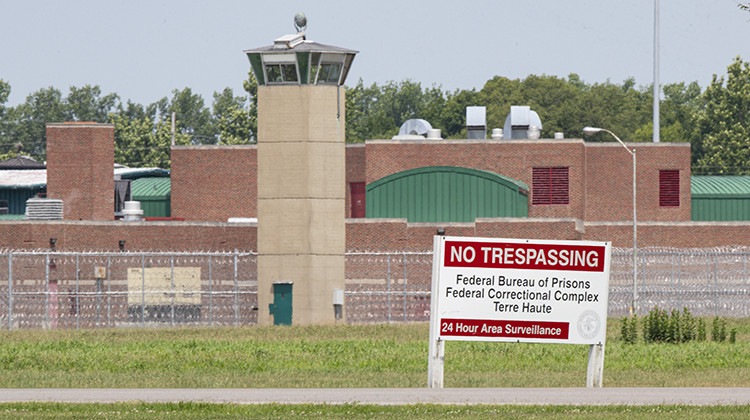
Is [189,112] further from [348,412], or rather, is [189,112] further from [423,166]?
[348,412]

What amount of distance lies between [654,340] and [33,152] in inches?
5180

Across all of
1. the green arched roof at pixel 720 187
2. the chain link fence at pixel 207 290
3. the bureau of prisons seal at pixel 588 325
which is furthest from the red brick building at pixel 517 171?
the bureau of prisons seal at pixel 588 325

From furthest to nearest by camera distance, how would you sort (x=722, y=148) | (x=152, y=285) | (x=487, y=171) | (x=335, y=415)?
(x=722, y=148) → (x=487, y=171) → (x=152, y=285) → (x=335, y=415)

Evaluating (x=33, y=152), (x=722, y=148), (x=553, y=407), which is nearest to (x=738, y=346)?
(x=553, y=407)

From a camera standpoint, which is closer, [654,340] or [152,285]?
[654,340]

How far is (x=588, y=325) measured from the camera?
2052 centimetres

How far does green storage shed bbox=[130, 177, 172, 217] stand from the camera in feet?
216

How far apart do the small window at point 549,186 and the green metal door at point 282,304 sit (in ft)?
69.0

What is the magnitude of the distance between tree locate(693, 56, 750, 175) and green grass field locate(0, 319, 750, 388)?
226 feet

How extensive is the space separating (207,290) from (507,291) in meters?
29.9

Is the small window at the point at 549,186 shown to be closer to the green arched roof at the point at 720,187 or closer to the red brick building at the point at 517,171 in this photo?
the red brick building at the point at 517,171

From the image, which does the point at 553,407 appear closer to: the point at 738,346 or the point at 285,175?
the point at 738,346

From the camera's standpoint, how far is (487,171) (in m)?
58.5

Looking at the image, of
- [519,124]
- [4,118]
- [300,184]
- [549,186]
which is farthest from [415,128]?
[4,118]
